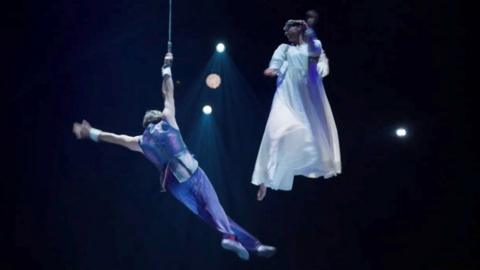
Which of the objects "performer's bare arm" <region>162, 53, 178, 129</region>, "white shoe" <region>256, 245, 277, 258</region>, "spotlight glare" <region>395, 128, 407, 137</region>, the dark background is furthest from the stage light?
"spotlight glare" <region>395, 128, 407, 137</region>

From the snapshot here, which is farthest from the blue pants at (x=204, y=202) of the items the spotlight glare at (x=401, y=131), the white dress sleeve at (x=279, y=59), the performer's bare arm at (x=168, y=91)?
the spotlight glare at (x=401, y=131)

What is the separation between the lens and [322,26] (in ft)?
16.8

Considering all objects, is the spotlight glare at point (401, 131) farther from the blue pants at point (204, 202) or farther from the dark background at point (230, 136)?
the blue pants at point (204, 202)

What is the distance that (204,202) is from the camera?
165 inches

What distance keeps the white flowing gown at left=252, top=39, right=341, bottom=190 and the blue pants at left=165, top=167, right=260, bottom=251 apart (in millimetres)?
389

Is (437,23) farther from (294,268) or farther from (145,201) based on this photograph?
(145,201)

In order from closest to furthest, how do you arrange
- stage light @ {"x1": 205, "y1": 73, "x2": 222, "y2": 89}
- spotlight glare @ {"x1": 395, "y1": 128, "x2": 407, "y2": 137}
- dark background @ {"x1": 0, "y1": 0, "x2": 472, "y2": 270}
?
dark background @ {"x1": 0, "y1": 0, "x2": 472, "y2": 270}
stage light @ {"x1": 205, "y1": 73, "x2": 222, "y2": 89}
spotlight glare @ {"x1": 395, "y1": 128, "x2": 407, "y2": 137}

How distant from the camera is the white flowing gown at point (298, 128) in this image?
3.86 m

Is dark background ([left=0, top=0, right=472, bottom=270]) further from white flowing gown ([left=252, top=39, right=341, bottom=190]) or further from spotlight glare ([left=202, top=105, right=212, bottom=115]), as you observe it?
white flowing gown ([left=252, top=39, right=341, bottom=190])

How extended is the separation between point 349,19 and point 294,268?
6.86ft

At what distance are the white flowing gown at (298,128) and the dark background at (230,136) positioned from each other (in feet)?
3.58

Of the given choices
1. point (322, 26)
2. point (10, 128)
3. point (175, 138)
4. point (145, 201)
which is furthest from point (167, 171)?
point (322, 26)

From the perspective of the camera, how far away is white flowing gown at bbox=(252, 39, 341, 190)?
12.7ft

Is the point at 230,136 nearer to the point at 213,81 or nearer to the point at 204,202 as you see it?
the point at 213,81
